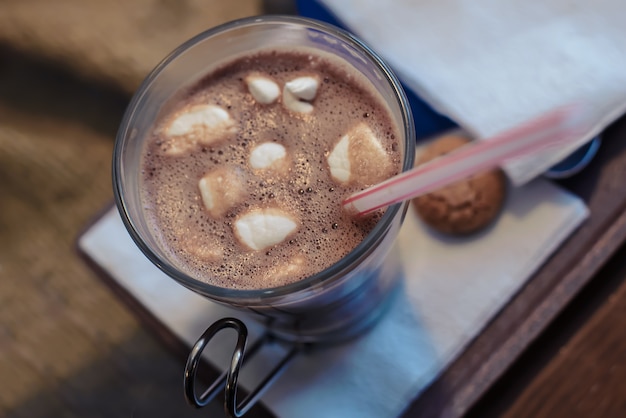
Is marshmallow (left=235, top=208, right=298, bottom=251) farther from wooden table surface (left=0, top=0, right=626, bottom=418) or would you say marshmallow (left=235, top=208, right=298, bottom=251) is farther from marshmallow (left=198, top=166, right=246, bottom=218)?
wooden table surface (left=0, top=0, right=626, bottom=418)

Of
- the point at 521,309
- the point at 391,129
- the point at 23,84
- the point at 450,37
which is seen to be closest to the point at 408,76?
the point at 450,37

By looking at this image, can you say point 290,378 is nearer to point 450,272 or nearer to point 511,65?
point 450,272

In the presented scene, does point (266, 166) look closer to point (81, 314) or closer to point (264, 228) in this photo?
point (264, 228)

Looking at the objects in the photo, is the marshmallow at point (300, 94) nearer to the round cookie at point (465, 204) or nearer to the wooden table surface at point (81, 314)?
the round cookie at point (465, 204)

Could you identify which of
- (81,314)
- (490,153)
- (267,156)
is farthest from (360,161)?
(81,314)

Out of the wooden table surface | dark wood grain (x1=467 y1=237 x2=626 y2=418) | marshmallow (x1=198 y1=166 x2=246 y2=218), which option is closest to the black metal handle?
marshmallow (x1=198 y1=166 x2=246 y2=218)

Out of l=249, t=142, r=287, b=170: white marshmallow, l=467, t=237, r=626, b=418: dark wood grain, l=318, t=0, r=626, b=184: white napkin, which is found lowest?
l=467, t=237, r=626, b=418: dark wood grain
